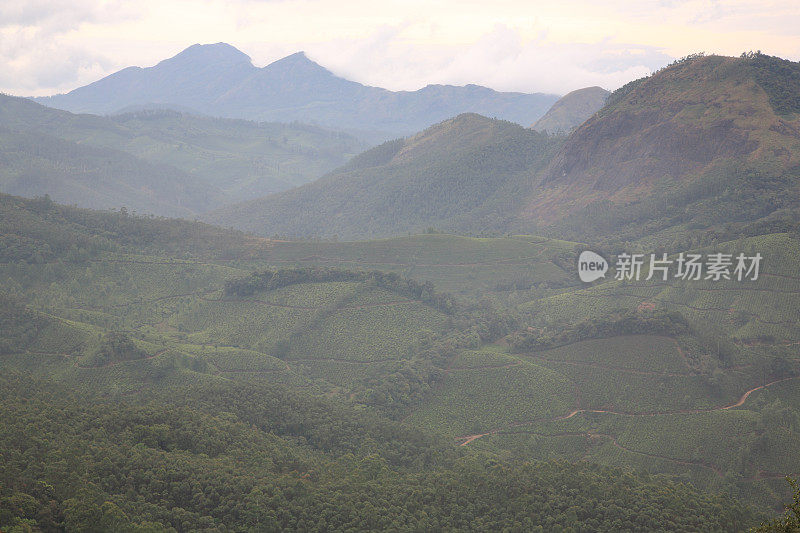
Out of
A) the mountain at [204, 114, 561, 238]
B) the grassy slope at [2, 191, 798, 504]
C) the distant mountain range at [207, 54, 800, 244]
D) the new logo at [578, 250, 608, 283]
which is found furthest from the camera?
the mountain at [204, 114, 561, 238]

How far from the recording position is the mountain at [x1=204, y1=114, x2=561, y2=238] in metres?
121

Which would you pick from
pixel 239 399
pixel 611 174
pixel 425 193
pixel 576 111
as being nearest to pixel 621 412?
pixel 239 399

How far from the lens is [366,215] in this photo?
128 metres

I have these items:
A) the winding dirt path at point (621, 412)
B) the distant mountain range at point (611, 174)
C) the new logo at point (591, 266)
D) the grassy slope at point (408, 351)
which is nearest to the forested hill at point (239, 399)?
the grassy slope at point (408, 351)

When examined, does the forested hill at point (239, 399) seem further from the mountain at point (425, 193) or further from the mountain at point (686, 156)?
the mountain at point (425, 193)

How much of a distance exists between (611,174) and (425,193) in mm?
39698

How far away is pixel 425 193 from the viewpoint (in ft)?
419

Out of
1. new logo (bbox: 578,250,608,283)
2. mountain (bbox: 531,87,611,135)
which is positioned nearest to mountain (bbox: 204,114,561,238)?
new logo (bbox: 578,250,608,283)

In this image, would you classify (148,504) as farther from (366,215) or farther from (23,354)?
(366,215)

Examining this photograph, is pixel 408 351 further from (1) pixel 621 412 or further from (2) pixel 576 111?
(2) pixel 576 111

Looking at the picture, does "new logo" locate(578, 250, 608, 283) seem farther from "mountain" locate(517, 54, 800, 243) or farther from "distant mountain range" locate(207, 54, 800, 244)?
"mountain" locate(517, 54, 800, 243)

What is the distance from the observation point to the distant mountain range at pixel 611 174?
265ft

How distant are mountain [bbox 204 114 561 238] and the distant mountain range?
0.34 metres

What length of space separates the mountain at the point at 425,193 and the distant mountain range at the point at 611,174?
336mm
